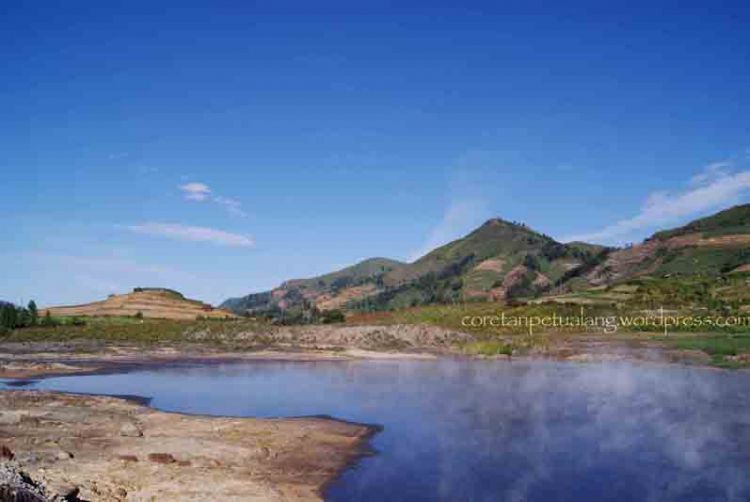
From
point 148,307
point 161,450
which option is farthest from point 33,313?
point 161,450

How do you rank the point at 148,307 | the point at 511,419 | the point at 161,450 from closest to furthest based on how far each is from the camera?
1. the point at 161,450
2. the point at 511,419
3. the point at 148,307

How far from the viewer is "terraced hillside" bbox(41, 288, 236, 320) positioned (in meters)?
156

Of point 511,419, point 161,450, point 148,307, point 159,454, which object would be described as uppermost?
point 148,307

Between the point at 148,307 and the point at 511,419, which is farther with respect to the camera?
the point at 148,307

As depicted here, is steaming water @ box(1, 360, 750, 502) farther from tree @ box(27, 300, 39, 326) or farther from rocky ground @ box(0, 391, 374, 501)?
tree @ box(27, 300, 39, 326)

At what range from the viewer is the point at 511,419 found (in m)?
39.6

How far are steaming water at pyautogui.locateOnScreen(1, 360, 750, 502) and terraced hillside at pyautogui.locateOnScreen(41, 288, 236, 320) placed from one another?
3513 inches

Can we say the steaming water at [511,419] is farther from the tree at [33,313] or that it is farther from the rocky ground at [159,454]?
the tree at [33,313]

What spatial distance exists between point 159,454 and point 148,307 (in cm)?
14635

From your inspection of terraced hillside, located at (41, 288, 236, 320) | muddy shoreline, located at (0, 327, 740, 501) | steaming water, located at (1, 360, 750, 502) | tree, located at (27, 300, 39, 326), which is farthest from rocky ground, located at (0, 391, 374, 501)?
terraced hillside, located at (41, 288, 236, 320)

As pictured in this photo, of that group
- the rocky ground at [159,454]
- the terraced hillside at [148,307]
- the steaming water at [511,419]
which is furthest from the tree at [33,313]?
the rocky ground at [159,454]

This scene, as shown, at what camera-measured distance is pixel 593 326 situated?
107875mm

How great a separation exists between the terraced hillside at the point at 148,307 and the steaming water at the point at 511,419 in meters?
89.2

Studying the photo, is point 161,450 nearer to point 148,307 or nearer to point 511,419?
point 511,419
